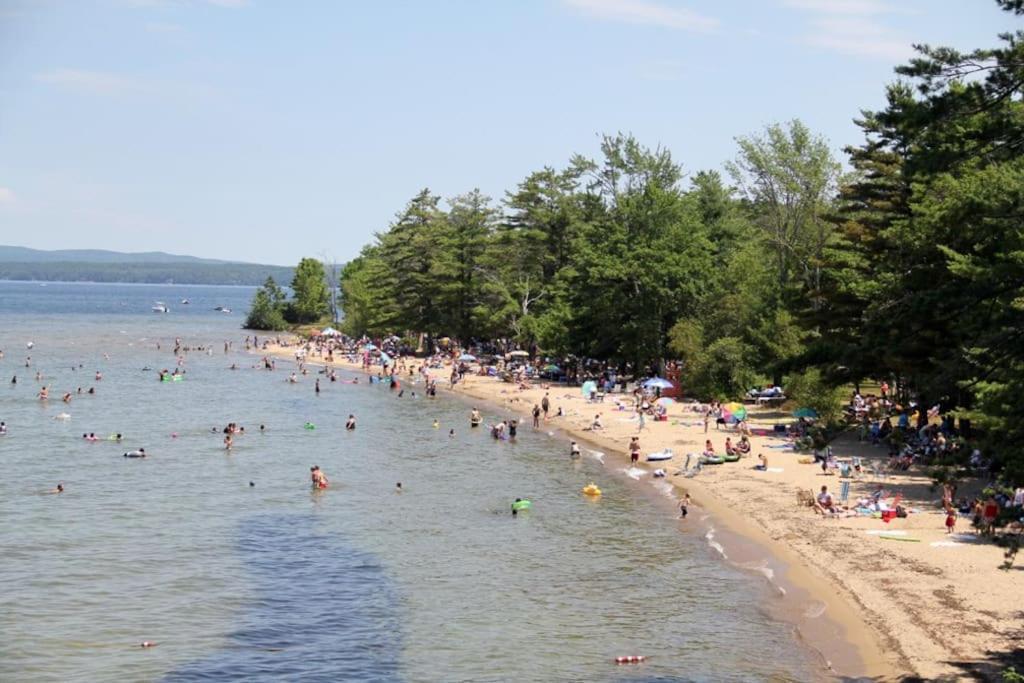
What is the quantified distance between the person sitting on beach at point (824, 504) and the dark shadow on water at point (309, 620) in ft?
47.6

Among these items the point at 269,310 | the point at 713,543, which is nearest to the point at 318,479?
the point at 713,543

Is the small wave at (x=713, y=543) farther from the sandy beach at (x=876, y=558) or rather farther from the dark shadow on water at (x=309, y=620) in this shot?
the dark shadow on water at (x=309, y=620)

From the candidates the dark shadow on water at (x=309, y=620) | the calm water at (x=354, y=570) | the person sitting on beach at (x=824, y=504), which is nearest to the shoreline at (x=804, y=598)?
the calm water at (x=354, y=570)

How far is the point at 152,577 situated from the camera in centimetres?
2991

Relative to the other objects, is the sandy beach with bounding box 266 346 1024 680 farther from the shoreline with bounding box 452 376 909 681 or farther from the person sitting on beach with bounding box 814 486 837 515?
the person sitting on beach with bounding box 814 486 837 515

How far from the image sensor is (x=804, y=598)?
88.8 feet

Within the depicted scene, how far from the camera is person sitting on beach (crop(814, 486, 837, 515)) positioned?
34.5 meters

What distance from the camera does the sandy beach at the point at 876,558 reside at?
895 inches

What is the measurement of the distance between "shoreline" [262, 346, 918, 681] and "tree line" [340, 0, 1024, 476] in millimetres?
5283

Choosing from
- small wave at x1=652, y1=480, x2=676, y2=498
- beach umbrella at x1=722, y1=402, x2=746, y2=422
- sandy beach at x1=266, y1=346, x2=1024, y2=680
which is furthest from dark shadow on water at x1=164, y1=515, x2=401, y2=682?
beach umbrella at x1=722, y1=402, x2=746, y2=422

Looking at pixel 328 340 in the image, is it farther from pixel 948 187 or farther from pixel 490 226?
pixel 948 187

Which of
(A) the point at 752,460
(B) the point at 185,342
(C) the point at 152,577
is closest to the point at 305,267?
(B) the point at 185,342

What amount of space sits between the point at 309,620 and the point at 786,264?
152 feet

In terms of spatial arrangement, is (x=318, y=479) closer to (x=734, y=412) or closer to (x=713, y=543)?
(x=713, y=543)
